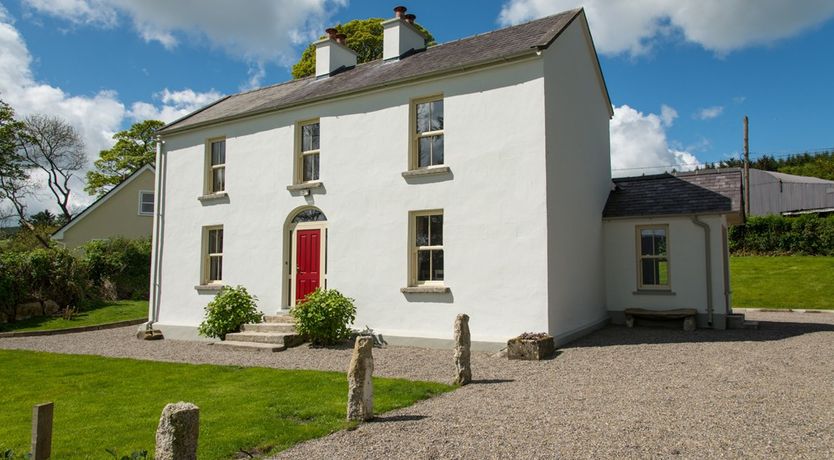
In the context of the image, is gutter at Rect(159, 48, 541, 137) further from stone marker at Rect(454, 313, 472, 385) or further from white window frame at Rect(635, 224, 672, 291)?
stone marker at Rect(454, 313, 472, 385)

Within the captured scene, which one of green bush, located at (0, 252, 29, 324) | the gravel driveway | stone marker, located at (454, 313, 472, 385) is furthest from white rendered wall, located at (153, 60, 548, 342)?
green bush, located at (0, 252, 29, 324)

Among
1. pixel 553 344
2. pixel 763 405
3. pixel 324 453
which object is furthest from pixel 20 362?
pixel 763 405

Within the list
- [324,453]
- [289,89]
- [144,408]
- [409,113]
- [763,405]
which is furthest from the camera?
[289,89]

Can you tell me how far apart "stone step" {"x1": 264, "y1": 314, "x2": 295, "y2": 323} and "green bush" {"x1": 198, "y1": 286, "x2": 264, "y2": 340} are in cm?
16

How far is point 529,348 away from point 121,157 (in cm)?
3938

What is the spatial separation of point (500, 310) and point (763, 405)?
5469 mm

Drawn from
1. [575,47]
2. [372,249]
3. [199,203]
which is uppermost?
[575,47]

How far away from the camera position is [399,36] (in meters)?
15.9

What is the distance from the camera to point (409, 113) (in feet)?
43.5

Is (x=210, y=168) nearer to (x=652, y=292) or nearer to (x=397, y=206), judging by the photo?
(x=397, y=206)

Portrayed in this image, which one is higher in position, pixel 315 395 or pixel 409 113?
pixel 409 113

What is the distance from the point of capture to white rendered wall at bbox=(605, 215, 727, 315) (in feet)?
45.5

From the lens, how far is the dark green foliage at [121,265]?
23172 millimetres

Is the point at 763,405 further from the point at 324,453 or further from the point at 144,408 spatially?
the point at 144,408
